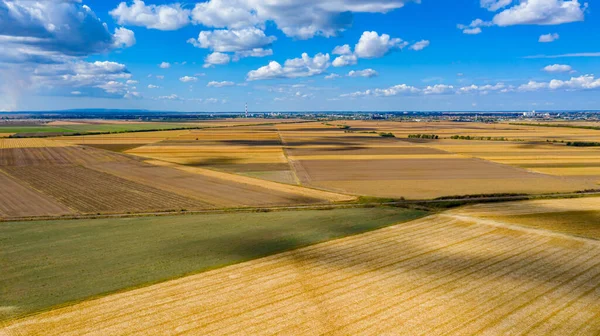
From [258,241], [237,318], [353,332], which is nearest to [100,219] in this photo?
[258,241]

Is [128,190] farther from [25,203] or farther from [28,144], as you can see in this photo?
[28,144]

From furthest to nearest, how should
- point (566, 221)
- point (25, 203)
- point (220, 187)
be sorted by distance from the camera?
point (220, 187) < point (25, 203) < point (566, 221)

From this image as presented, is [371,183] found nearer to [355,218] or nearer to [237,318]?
[355,218]

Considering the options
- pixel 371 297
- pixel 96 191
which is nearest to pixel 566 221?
pixel 371 297

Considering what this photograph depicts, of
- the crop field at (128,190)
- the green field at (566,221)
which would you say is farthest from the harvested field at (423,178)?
the green field at (566,221)

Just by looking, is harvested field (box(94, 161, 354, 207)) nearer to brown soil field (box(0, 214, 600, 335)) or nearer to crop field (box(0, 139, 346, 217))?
crop field (box(0, 139, 346, 217))

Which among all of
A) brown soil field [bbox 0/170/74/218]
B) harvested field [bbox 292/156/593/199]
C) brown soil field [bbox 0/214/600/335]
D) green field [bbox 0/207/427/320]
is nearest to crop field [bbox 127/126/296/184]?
harvested field [bbox 292/156/593/199]
